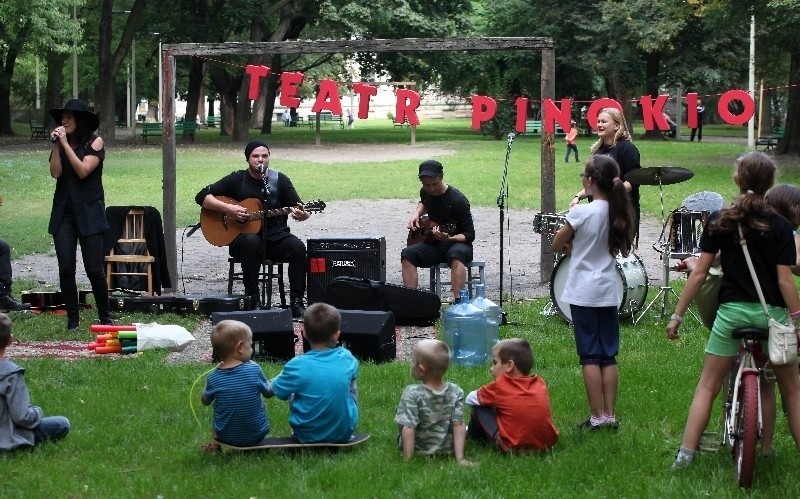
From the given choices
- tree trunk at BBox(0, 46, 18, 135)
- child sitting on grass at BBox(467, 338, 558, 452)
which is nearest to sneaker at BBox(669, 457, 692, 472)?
child sitting on grass at BBox(467, 338, 558, 452)

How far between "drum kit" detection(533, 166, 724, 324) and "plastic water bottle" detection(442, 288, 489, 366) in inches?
51.7

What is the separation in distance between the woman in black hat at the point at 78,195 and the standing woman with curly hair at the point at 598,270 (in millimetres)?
4733

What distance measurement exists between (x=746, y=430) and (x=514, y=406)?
1.28m

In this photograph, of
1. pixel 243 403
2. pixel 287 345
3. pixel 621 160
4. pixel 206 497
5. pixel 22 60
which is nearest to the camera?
pixel 206 497

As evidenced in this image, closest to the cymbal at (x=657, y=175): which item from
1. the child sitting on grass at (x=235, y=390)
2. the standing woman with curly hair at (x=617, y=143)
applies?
the standing woman with curly hair at (x=617, y=143)

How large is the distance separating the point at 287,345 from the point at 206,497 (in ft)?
10.5

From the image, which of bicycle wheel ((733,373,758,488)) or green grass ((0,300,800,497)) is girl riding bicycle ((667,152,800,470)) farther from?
green grass ((0,300,800,497))

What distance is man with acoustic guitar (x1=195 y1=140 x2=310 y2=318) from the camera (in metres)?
10.8

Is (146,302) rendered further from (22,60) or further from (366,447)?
(22,60)

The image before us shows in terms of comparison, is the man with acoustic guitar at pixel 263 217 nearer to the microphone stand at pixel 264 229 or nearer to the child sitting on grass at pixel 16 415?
the microphone stand at pixel 264 229

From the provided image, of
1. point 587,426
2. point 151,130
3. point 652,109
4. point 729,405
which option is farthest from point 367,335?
point 151,130

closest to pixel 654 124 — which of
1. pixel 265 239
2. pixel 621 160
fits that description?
pixel 621 160

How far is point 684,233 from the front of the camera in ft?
33.6

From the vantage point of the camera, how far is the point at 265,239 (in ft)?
35.3
